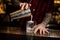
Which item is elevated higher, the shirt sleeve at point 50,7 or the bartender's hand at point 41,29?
the shirt sleeve at point 50,7

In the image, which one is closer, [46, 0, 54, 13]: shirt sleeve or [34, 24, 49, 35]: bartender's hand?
[34, 24, 49, 35]: bartender's hand

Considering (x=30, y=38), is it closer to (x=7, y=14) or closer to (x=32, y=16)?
(x=32, y=16)

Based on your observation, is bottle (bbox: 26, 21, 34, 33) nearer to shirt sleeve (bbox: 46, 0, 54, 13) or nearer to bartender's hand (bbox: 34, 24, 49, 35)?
bartender's hand (bbox: 34, 24, 49, 35)

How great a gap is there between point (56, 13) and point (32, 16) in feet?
3.17

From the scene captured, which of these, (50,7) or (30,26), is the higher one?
(50,7)

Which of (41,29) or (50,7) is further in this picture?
(50,7)

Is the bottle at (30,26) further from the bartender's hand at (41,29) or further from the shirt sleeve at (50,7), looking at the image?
the shirt sleeve at (50,7)

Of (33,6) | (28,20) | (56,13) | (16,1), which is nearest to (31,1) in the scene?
(33,6)

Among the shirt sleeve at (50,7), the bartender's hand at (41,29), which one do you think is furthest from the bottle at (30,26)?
the shirt sleeve at (50,7)

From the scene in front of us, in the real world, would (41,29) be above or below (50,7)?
below

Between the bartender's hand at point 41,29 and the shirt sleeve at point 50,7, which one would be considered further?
the shirt sleeve at point 50,7

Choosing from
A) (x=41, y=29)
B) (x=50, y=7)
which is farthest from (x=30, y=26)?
(x=50, y=7)

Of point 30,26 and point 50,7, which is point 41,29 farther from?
point 50,7

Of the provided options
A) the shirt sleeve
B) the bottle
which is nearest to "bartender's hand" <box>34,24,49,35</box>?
the bottle
